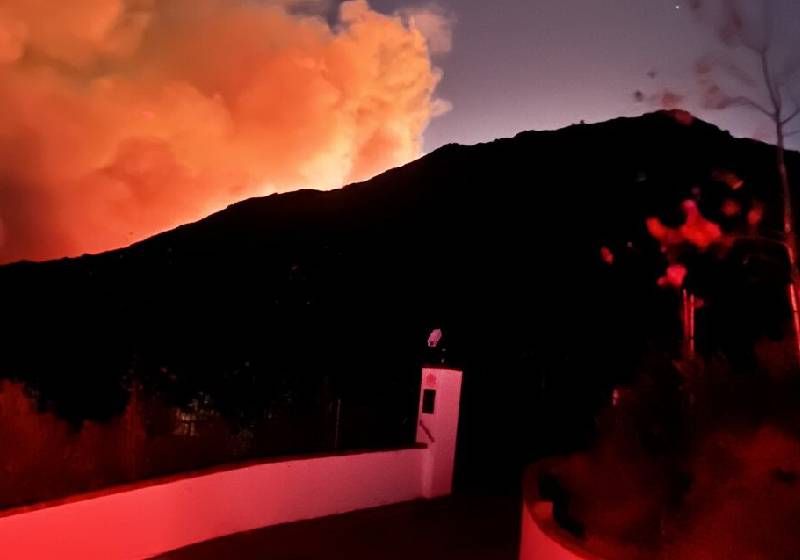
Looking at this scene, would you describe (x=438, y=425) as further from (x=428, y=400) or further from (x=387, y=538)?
(x=387, y=538)

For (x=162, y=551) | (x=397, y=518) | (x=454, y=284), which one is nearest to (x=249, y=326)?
(x=454, y=284)

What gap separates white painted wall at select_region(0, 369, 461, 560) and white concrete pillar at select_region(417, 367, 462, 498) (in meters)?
0.01

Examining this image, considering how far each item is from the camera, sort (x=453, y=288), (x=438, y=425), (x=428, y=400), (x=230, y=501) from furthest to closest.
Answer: (x=453, y=288) < (x=428, y=400) < (x=438, y=425) < (x=230, y=501)

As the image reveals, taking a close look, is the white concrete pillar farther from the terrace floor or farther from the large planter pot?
the large planter pot

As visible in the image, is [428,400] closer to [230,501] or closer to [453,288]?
[230,501]

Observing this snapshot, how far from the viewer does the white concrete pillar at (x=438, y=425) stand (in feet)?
39.4

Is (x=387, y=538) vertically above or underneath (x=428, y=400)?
underneath

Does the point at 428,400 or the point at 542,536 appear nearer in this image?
the point at 542,536

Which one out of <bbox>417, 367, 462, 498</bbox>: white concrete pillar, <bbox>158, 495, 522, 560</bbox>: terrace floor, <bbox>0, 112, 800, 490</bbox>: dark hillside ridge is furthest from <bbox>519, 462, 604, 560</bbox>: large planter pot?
<bbox>0, 112, 800, 490</bbox>: dark hillside ridge

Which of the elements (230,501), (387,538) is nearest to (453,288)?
(387,538)

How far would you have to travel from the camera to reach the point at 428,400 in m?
12.3

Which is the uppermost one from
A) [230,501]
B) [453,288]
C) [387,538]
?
[453,288]

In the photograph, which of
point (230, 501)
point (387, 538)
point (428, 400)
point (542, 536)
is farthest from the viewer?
point (428, 400)

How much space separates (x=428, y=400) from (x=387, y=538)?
10.4 ft
